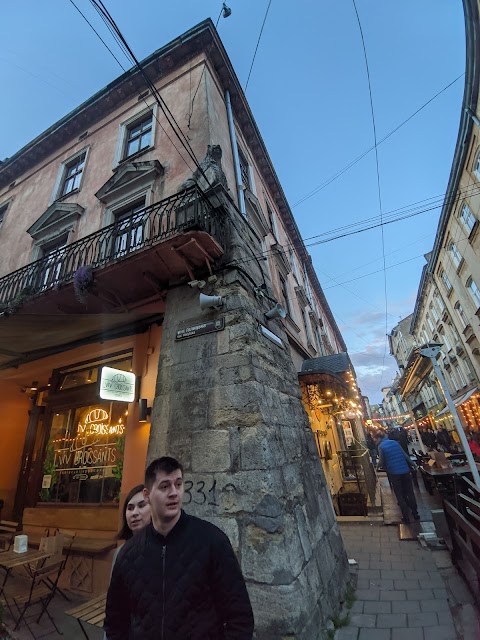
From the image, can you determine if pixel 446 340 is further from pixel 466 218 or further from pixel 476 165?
pixel 476 165

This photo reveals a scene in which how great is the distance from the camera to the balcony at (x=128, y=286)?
4953mm

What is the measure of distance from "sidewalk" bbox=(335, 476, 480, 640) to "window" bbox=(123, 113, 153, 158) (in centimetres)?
1142

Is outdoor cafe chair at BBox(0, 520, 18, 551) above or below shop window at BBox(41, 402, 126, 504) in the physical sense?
below

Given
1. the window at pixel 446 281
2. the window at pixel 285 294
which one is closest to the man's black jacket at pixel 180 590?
the window at pixel 285 294

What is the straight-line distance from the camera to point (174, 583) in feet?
5.24

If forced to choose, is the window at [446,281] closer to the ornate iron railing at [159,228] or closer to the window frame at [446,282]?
the window frame at [446,282]

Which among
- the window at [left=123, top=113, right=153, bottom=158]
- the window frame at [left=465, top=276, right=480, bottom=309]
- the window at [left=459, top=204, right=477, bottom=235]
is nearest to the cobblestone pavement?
the window at [left=123, top=113, right=153, bottom=158]

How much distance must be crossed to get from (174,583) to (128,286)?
492 centimetres

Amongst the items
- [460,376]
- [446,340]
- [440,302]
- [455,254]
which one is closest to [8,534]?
[455,254]

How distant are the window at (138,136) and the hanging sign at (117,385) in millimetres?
7414

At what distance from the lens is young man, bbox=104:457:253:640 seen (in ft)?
5.06

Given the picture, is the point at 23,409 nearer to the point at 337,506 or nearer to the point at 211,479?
the point at 211,479

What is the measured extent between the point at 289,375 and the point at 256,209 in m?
5.77

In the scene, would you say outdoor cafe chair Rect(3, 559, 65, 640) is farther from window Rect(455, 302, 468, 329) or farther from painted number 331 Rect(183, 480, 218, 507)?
window Rect(455, 302, 468, 329)
